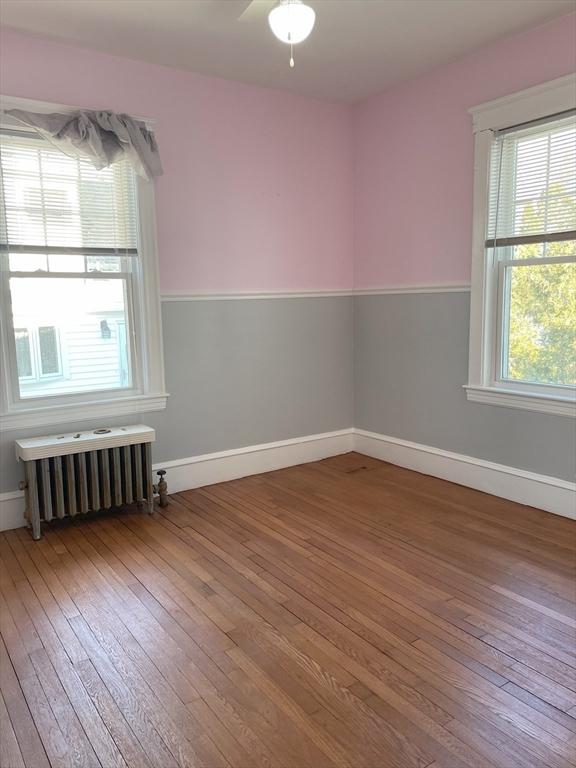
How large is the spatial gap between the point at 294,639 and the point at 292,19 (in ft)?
7.90

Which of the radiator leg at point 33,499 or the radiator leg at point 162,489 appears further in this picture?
the radiator leg at point 162,489

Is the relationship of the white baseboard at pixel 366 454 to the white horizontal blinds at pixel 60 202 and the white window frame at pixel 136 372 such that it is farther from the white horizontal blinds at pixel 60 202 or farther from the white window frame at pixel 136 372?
the white horizontal blinds at pixel 60 202

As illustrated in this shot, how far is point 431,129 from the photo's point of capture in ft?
12.8

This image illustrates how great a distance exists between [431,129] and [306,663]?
3426 mm

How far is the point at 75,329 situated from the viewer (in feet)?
11.5

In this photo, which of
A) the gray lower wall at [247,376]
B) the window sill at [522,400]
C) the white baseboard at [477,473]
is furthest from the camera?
the gray lower wall at [247,376]

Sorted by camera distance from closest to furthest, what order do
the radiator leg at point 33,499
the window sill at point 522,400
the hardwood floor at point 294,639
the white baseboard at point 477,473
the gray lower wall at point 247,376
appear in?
1. the hardwood floor at point 294,639
2. the radiator leg at point 33,499
3. the window sill at point 522,400
4. the white baseboard at point 477,473
5. the gray lower wall at point 247,376

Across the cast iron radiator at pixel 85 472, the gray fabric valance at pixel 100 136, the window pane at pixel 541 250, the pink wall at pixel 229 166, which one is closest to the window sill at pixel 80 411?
the cast iron radiator at pixel 85 472

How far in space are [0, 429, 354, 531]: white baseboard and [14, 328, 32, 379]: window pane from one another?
2.34 ft

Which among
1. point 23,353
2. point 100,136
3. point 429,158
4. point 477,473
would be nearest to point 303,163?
point 429,158

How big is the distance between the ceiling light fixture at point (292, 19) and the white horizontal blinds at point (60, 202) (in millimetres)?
1630

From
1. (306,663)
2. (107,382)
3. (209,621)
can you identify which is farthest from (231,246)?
(306,663)

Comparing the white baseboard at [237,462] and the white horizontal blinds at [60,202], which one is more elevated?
the white horizontal blinds at [60,202]

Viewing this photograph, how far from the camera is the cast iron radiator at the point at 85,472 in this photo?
319 cm
